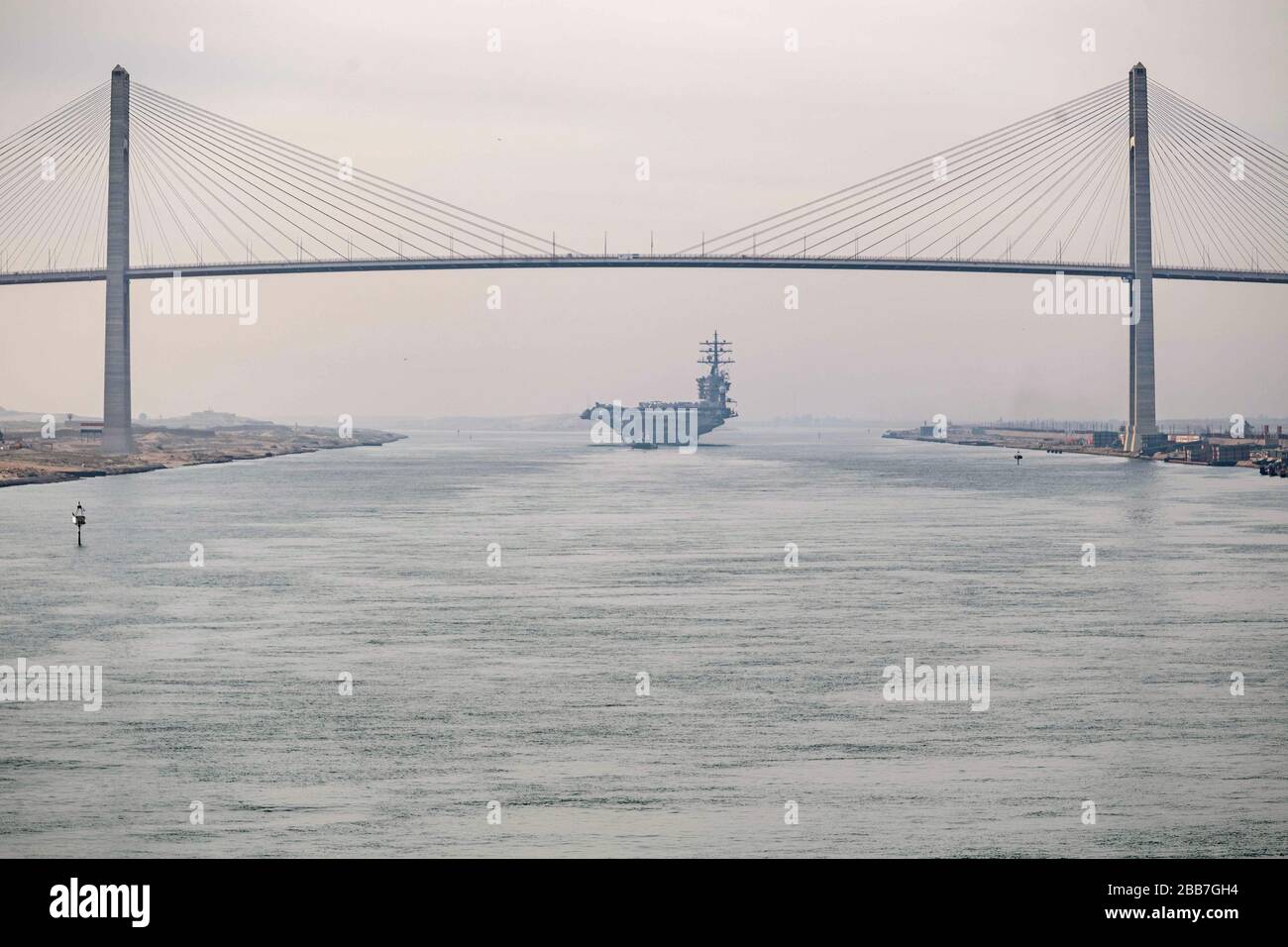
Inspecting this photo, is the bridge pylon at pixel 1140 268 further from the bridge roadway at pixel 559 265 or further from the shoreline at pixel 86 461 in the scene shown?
the shoreline at pixel 86 461

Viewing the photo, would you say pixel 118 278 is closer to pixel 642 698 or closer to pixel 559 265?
pixel 559 265

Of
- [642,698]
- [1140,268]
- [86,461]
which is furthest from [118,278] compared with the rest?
[642,698]

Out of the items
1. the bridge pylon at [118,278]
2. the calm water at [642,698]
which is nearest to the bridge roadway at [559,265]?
the bridge pylon at [118,278]

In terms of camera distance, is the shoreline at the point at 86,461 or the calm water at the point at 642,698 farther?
the shoreline at the point at 86,461

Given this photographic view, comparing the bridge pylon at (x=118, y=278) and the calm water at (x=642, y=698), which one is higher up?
the bridge pylon at (x=118, y=278)

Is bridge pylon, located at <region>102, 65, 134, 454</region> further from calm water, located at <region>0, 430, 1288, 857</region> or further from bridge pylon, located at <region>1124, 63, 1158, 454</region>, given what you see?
bridge pylon, located at <region>1124, 63, 1158, 454</region>
